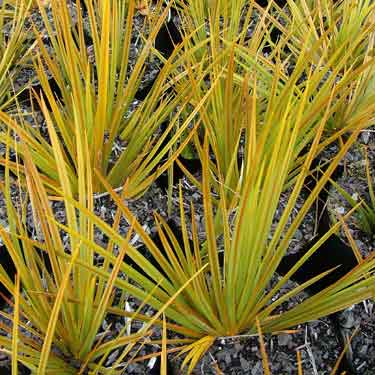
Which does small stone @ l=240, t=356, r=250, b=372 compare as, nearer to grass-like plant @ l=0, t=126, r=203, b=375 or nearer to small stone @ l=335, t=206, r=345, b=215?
grass-like plant @ l=0, t=126, r=203, b=375

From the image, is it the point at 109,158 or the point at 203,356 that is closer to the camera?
the point at 203,356

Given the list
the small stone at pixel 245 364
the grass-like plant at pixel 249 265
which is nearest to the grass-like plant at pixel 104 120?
the grass-like plant at pixel 249 265

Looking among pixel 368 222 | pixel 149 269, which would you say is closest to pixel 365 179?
pixel 368 222

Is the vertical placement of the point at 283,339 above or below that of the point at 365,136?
below

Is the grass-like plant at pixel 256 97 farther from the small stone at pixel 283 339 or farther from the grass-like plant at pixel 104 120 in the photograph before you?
the small stone at pixel 283 339

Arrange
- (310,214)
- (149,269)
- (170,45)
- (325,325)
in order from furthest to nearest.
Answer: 1. (170,45)
2. (310,214)
3. (325,325)
4. (149,269)

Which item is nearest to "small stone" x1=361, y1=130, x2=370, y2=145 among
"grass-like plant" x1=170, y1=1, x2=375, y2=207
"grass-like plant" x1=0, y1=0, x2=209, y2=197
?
"grass-like plant" x1=170, y1=1, x2=375, y2=207

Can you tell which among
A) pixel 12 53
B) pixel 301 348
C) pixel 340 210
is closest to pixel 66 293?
pixel 301 348

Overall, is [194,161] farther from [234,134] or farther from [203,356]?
[203,356]

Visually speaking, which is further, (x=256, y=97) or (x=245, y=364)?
(x=256, y=97)

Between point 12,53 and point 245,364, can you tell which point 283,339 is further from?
point 12,53

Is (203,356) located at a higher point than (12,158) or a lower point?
lower
